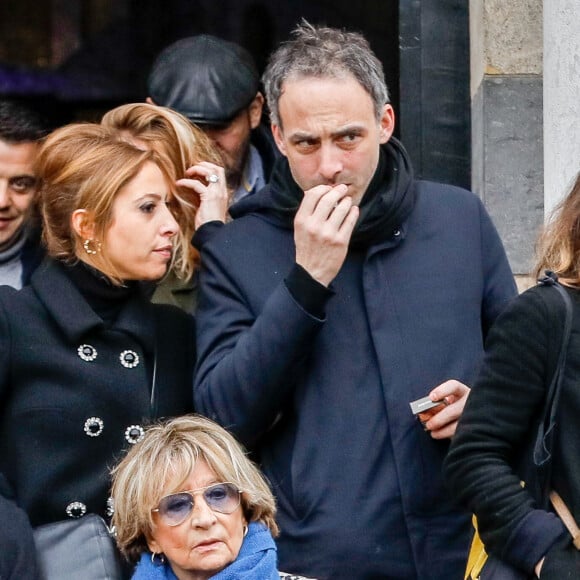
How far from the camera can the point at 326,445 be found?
156 inches

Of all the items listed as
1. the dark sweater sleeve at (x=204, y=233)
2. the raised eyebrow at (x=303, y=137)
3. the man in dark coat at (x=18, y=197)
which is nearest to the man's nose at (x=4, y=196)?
the man in dark coat at (x=18, y=197)

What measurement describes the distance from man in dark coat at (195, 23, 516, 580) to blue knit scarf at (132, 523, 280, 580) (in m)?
0.18

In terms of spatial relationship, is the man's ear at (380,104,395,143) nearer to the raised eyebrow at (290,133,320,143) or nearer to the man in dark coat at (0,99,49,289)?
the raised eyebrow at (290,133,320,143)

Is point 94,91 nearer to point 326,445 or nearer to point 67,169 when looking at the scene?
point 67,169

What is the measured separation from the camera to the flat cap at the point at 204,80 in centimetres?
523

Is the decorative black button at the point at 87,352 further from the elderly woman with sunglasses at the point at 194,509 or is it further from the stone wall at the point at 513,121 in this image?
the stone wall at the point at 513,121

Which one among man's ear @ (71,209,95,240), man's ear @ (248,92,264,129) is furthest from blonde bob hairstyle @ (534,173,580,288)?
man's ear @ (248,92,264,129)

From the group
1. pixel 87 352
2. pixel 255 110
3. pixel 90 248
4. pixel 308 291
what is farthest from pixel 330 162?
pixel 255 110

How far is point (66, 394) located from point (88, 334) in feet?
A: 0.56

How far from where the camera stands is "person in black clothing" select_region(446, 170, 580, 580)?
3.45m

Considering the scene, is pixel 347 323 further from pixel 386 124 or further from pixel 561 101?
pixel 561 101

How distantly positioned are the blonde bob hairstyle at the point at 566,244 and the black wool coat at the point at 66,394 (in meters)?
1.09

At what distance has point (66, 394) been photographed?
13.3 ft

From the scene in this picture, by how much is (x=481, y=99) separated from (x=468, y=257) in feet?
3.95
